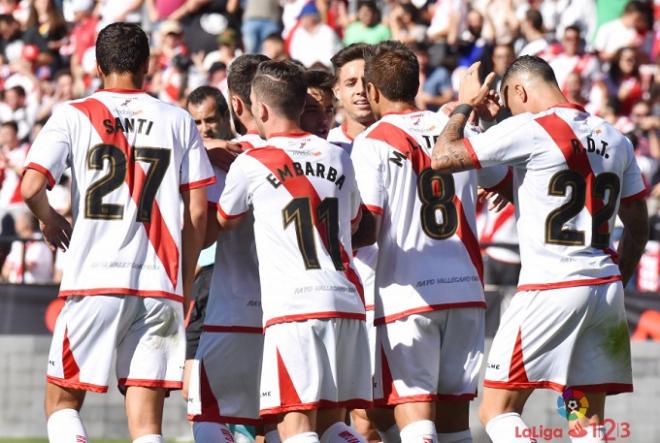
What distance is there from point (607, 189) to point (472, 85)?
100 centimetres

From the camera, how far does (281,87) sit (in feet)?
26.3

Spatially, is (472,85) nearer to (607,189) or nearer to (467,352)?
(607,189)

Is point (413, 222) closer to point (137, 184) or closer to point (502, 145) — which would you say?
point (502, 145)

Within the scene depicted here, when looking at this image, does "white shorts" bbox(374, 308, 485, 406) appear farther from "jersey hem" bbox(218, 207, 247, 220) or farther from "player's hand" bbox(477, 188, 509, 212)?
"jersey hem" bbox(218, 207, 247, 220)

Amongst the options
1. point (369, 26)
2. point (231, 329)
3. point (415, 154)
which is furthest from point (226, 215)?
point (369, 26)

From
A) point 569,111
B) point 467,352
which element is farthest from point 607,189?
point 467,352

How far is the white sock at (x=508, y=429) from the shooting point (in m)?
8.23

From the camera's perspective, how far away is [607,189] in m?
8.32

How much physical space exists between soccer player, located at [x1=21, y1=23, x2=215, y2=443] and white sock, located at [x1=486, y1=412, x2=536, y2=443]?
1.83 metres

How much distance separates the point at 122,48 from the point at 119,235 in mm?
1028

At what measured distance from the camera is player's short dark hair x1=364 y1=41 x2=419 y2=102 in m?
8.64

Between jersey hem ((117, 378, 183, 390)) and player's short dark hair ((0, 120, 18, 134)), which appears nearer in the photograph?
jersey hem ((117, 378, 183, 390))

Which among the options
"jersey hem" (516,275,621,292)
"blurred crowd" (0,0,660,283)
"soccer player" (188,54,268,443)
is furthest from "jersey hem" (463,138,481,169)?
"blurred crowd" (0,0,660,283)

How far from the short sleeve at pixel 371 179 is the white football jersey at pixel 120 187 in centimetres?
101
